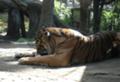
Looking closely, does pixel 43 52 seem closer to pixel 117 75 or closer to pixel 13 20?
pixel 117 75

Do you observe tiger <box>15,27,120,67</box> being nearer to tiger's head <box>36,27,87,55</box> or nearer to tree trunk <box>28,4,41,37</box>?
tiger's head <box>36,27,87,55</box>

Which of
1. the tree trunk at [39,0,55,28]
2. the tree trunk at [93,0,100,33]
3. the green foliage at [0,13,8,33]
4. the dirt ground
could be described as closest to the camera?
the dirt ground

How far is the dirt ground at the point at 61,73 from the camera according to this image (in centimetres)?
644

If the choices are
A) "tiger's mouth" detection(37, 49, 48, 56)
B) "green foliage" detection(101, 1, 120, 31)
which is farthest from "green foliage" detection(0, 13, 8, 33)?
"tiger's mouth" detection(37, 49, 48, 56)

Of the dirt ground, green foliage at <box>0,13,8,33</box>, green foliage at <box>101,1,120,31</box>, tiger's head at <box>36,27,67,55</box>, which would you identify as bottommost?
green foliage at <box>0,13,8,33</box>

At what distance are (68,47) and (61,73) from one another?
112 centimetres

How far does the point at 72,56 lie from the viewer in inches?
340

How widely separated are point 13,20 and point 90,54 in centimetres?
1133

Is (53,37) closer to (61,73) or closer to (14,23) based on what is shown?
(61,73)

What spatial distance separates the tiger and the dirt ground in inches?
9.3

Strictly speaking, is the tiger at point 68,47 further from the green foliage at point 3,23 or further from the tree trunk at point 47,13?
the green foliage at point 3,23

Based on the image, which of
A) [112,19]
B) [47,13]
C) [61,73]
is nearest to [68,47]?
[61,73]

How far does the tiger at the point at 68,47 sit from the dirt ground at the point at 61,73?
237 millimetres

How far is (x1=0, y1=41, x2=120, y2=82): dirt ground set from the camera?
21.1 ft
